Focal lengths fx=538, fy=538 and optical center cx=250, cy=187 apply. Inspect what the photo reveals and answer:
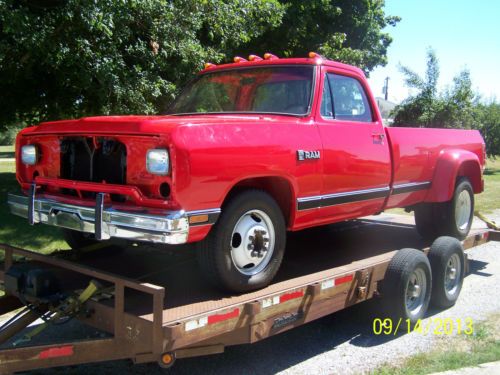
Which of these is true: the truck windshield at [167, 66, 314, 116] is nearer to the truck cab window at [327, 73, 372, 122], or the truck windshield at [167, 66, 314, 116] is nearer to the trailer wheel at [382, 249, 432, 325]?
the truck cab window at [327, 73, 372, 122]

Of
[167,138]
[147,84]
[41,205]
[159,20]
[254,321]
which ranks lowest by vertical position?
[254,321]

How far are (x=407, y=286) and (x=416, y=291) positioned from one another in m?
0.32

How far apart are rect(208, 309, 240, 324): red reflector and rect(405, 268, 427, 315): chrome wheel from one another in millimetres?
2116

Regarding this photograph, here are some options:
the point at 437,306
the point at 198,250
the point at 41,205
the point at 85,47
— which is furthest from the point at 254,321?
the point at 85,47

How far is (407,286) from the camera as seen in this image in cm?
478

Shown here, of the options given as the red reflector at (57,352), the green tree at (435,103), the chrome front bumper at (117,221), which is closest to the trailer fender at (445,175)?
the chrome front bumper at (117,221)

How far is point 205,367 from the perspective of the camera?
4145mm

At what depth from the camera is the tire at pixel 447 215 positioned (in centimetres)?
627

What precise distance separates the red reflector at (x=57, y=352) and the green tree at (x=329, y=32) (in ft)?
39.0

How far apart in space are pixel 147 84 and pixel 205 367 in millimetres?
5524

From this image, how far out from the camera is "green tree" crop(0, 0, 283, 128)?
22.9 ft

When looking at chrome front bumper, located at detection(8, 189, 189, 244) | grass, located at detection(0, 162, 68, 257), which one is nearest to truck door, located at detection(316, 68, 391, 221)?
chrome front bumper, located at detection(8, 189, 189, 244)

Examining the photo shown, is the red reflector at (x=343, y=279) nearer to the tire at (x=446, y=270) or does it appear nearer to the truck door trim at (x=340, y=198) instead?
the truck door trim at (x=340, y=198)

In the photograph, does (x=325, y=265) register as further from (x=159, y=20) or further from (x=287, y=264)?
(x=159, y=20)
